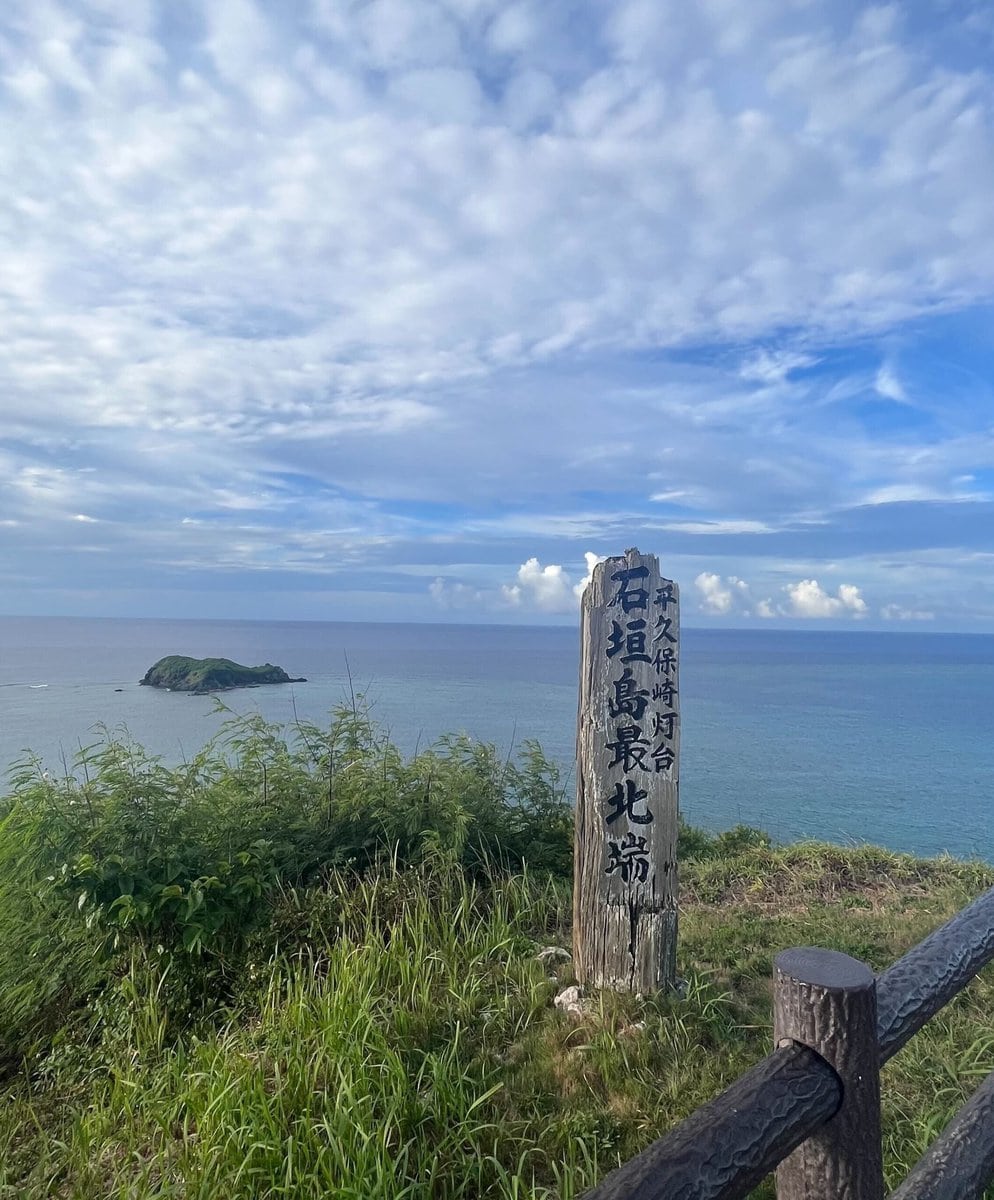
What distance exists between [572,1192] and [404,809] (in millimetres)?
2580

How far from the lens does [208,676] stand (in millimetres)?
30531

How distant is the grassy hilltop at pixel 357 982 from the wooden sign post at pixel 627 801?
244 mm

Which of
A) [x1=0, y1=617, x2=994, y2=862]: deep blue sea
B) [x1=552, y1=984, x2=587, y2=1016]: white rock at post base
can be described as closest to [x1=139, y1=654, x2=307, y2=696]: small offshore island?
[x1=0, y1=617, x2=994, y2=862]: deep blue sea

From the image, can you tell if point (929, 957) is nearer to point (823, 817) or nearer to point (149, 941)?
point (149, 941)

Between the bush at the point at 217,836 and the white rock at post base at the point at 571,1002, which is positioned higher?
the bush at the point at 217,836

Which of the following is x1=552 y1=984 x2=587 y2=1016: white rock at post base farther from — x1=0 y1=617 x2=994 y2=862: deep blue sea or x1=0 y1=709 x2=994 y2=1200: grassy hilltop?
x1=0 y1=617 x2=994 y2=862: deep blue sea

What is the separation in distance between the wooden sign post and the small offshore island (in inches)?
1013

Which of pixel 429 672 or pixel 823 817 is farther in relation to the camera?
pixel 429 672

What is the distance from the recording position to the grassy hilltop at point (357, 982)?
8.49 feet

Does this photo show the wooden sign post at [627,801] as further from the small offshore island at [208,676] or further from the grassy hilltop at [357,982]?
the small offshore island at [208,676]

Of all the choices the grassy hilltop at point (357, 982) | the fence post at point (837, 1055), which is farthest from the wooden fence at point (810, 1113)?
the grassy hilltop at point (357, 982)

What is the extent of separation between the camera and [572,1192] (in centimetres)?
240

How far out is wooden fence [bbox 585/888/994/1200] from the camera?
1363mm

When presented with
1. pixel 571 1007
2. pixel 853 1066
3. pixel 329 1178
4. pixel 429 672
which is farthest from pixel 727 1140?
pixel 429 672
